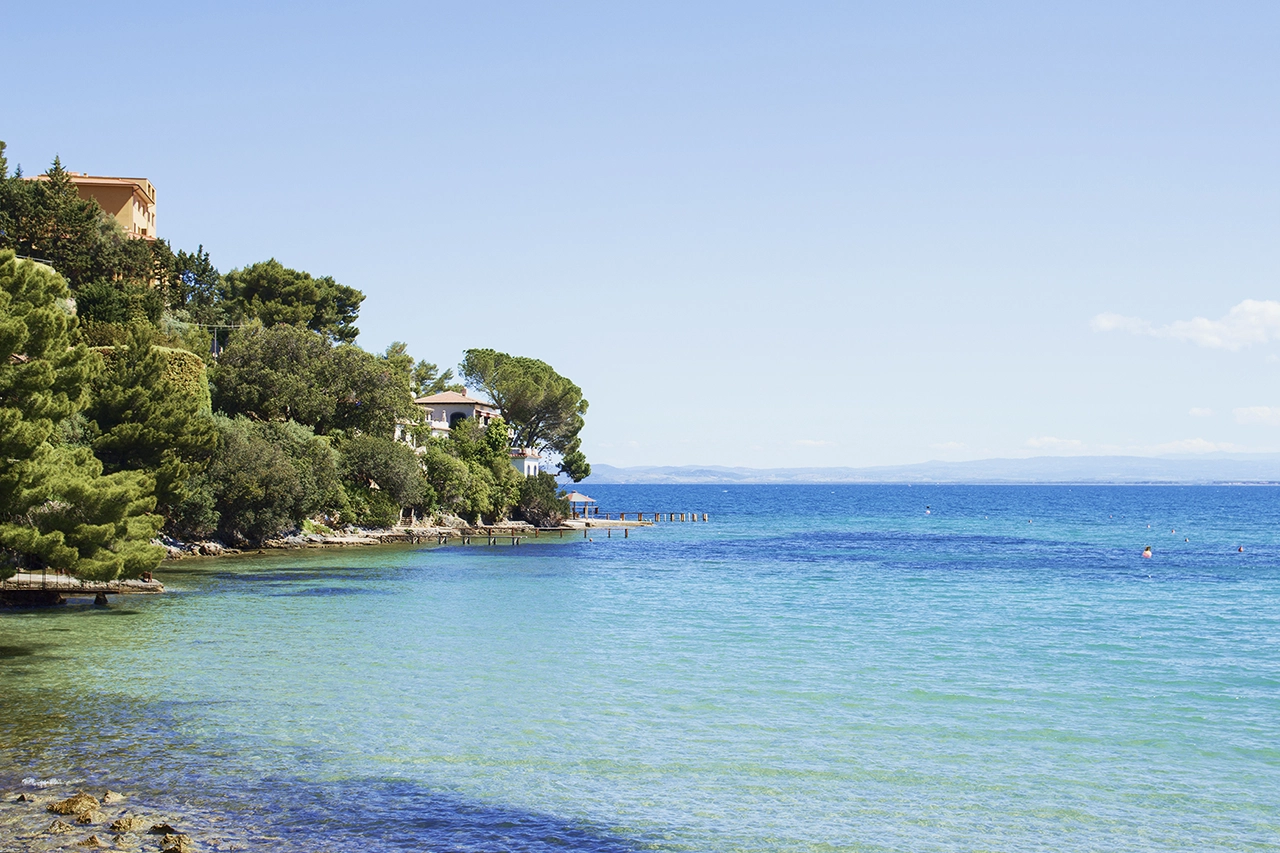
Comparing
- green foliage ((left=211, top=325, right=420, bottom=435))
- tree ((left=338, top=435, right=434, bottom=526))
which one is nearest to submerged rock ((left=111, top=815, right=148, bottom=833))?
green foliage ((left=211, top=325, right=420, bottom=435))

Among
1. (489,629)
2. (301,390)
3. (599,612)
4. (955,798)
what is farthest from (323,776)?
(301,390)

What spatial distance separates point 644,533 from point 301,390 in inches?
1458

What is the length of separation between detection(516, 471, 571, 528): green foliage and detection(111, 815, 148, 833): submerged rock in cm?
7974

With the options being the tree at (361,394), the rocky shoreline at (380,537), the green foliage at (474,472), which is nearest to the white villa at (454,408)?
the green foliage at (474,472)

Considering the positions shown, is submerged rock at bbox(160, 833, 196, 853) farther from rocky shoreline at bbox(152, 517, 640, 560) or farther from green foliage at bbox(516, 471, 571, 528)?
green foliage at bbox(516, 471, 571, 528)

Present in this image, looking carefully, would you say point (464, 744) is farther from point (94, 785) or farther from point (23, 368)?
point (23, 368)

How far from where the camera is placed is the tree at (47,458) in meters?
24.5

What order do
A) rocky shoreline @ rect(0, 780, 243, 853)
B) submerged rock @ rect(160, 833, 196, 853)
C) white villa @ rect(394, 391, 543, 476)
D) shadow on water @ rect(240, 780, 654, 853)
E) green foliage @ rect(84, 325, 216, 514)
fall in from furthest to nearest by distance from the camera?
white villa @ rect(394, 391, 543, 476) < green foliage @ rect(84, 325, 216, 514) < shadow on water @ rect(240, 780, 654, 853) < rocky shoreline @ rect(0, 780, 243, 853) < submerged rock @ rect(160, 833, 196, 853)

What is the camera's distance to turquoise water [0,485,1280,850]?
15469 millimetres

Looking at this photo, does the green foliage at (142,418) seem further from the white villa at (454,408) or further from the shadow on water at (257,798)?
the white villa at (454,408)

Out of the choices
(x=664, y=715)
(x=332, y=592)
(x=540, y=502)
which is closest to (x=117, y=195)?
(x=540, y=502)

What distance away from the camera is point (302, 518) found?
6500cm

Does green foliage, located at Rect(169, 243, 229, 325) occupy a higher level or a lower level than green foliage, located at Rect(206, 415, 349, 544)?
higher

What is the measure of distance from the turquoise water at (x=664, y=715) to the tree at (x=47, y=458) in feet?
8.02
